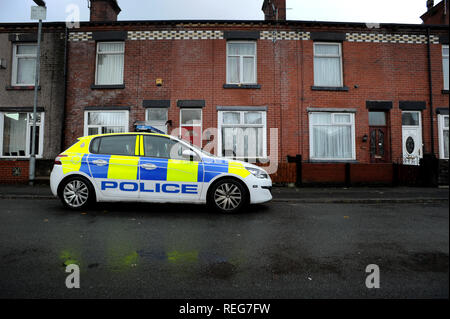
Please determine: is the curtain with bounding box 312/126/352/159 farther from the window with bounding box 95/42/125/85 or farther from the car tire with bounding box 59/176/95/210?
the car tire with bounding box 59/176/95/210

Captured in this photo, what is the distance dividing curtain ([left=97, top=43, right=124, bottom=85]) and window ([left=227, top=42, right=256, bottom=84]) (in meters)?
4.85

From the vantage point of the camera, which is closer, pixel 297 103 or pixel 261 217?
pixel 261 217

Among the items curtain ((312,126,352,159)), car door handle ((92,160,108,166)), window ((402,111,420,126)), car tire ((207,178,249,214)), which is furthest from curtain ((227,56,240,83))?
car door handle ((92,160,108,166))

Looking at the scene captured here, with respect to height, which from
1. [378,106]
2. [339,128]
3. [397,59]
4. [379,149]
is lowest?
[379,149]

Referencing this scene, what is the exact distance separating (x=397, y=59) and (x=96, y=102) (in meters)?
13.3

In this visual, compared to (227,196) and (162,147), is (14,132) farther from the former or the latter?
(227,196)

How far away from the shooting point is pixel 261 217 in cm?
552

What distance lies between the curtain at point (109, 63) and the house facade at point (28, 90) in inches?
61.4

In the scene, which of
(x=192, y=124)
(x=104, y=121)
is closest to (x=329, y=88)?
(x=192, y=124)

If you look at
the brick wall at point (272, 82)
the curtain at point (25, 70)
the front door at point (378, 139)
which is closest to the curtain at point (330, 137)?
the brick wall at point (272, 82)
